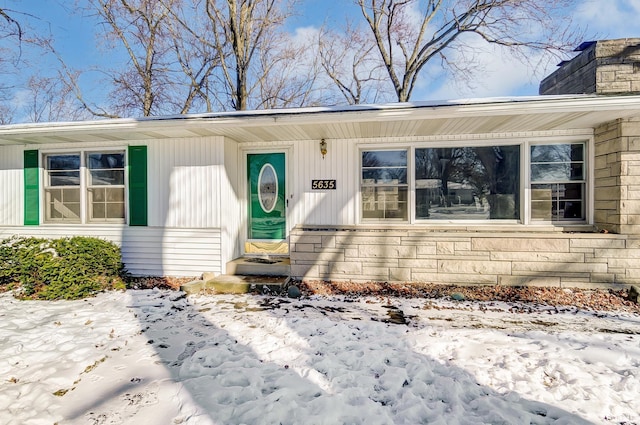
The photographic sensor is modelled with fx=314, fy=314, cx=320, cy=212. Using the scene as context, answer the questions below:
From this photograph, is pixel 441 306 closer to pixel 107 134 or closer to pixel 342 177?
pixel 342 177

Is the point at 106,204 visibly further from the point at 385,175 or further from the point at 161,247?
the point at 385,175

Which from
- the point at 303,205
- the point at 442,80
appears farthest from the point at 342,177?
the point at 442,80

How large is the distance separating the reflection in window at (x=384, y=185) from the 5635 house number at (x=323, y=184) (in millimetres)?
550

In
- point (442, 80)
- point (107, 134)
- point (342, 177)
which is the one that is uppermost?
point (442, 80)

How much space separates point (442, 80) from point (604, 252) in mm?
9414

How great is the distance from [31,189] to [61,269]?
8.50 ft

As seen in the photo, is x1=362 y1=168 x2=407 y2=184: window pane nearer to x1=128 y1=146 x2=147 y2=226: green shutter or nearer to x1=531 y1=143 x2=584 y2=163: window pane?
x1=531 y1=143 x2=584 y2=163: window pane

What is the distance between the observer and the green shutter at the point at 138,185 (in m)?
5.71

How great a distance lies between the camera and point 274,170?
5.99 m

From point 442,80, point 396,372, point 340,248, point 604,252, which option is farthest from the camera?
point 442,80

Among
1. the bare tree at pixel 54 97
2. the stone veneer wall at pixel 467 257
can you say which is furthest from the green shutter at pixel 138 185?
the bare tree at pixel 54 97

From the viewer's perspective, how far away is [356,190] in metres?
5.72

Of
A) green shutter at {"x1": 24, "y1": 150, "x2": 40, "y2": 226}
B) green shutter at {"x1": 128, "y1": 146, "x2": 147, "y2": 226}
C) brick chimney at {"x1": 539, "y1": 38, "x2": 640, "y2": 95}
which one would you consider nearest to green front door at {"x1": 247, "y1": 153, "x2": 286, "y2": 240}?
green shutter at {"x1": 128, "y1": 146, "x2": 147, "y2": 226}

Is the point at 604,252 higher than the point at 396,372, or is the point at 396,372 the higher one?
the point at 604,252
